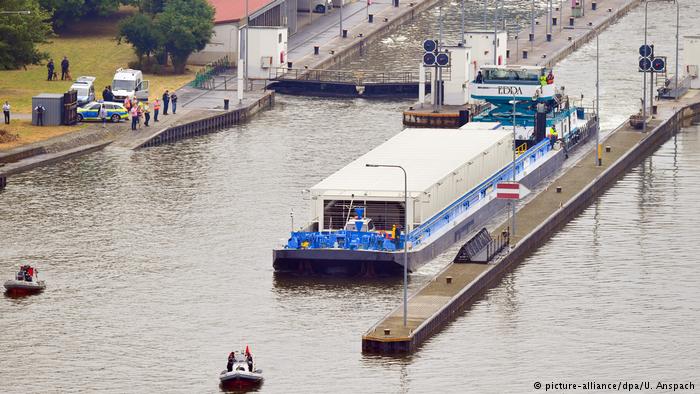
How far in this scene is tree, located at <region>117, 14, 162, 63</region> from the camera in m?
176

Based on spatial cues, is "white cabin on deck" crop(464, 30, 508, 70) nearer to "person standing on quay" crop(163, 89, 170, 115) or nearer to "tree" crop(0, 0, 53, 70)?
"person standing on quay" crop(163, 89, 170, 115)

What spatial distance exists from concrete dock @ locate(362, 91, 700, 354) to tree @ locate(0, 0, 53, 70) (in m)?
45.0

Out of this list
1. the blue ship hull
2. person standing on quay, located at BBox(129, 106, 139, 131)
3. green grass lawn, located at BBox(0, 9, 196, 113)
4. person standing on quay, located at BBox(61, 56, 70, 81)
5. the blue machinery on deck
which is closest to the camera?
the blue ship hull

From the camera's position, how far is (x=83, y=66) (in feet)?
583

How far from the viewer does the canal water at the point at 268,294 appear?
9125 centimetres

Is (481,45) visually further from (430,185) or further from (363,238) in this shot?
(363,238)

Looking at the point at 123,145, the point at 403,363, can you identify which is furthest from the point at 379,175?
the point at 123,145

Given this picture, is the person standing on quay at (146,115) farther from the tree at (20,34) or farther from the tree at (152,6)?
the tree at (152,6)

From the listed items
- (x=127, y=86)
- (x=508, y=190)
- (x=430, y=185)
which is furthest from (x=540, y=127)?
(x=127, y=86)

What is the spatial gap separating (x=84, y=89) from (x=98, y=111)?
18.3ft

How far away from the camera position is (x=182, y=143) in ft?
499

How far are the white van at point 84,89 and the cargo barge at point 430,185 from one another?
100.0 feet

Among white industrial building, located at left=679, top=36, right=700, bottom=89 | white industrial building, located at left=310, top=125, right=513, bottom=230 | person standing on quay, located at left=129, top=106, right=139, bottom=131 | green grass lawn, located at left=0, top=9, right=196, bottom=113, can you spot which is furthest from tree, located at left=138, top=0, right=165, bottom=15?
white industrial building, located at left=310, top=125, right=513, bottom=230

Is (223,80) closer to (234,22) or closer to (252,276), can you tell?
(234,22)
